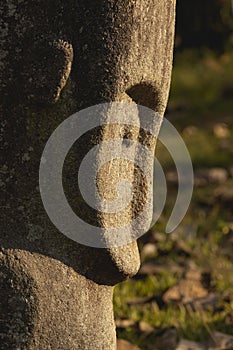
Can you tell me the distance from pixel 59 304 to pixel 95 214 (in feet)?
0.73

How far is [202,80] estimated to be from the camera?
25.4ft

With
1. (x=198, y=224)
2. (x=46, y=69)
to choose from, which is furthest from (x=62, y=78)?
(x=198, y=224)

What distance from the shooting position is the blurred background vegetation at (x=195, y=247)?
356 cm

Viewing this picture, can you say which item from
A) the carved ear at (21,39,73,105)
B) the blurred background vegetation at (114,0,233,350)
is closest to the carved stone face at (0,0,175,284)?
the carved ear at (21,39,73,105)

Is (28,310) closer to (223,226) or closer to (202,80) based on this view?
(223,226)

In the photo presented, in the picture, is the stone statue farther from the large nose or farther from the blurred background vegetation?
the blurred background vegetation

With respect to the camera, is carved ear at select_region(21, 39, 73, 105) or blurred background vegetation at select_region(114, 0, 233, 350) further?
blurred background vegetation at select_region(114, 0, 233, 350)

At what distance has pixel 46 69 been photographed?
7.30 ft

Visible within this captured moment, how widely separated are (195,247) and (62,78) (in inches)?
92.6

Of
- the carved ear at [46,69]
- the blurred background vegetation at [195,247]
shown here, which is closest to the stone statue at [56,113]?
the carved ear at [46,69]

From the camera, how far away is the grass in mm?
3621

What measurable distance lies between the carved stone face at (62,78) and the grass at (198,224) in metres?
1.19

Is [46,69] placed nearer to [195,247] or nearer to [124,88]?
[124,88]

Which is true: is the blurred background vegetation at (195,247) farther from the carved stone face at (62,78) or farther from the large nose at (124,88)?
the carved stone face at (62,78)
